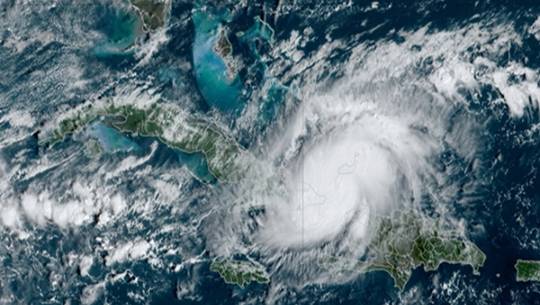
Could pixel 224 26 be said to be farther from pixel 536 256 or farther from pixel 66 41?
pixel 536 256

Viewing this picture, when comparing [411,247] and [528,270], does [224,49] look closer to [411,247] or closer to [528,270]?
[411,247]

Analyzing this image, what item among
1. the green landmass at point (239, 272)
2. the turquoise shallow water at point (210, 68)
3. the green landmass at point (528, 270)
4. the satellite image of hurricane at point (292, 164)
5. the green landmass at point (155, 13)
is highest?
the green landmass at point (155, 13)

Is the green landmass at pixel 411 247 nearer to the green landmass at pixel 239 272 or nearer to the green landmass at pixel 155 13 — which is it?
the green landmass at pixel 239 272

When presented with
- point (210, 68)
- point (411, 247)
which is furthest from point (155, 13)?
point (411, 247)

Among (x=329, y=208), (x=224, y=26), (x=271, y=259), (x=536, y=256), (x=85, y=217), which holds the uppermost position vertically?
(x=224, y=26)

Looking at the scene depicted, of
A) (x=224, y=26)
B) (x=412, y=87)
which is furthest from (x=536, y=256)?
(x=224, y=26)

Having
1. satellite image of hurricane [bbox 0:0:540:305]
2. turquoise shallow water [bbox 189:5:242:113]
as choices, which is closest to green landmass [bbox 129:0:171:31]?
satellite image of hurricane [bbox 0:0:540:305]

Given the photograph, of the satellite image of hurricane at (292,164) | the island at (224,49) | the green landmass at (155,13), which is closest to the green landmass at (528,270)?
the satellite image of hurricane at (292,164)
